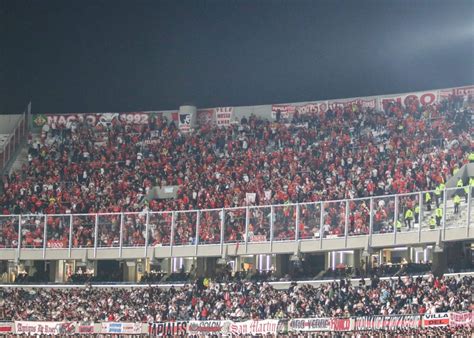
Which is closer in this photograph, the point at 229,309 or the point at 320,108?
the point at 229,309

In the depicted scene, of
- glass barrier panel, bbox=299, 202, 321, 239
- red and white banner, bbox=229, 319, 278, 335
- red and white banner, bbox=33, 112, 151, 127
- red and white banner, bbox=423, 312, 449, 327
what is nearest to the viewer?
red and white banner, bbox=423, 312, 449, 327

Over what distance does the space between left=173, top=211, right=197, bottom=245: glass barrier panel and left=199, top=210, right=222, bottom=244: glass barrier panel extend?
356 millimetres

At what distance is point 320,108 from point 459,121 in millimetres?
9318

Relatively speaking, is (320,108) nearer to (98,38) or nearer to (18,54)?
(98,38)

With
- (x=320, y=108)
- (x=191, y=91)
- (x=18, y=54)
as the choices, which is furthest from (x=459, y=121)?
(x=18, y=54)

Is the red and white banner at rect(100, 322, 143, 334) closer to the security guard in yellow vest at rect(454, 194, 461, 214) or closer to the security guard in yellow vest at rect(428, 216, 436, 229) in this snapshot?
the security guard in yellow vest at rect(428, 216, 436, 229)

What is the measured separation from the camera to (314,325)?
137 ft

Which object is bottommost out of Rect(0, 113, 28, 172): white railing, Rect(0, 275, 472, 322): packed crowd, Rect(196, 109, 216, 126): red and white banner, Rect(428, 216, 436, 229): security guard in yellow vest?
Rect(0, 275, 472, 322): packed crowd

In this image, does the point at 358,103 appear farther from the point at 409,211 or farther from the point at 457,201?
the point at 457,201

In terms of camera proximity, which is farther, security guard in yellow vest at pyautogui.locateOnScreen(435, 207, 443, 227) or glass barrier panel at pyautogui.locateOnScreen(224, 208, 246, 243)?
glass barrier panel at pyautogui.locateOnScreen(224, 208, 246, 243)

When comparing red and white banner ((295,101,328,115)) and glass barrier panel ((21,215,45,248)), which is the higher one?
red and white banner ((295,101,328,115))

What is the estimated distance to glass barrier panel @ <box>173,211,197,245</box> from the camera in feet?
161

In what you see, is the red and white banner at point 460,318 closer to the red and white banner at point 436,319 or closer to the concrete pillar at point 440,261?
the red and white banner at point 436,319

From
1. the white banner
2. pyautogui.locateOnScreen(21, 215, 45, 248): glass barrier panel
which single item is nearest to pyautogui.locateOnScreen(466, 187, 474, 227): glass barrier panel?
the white banner
